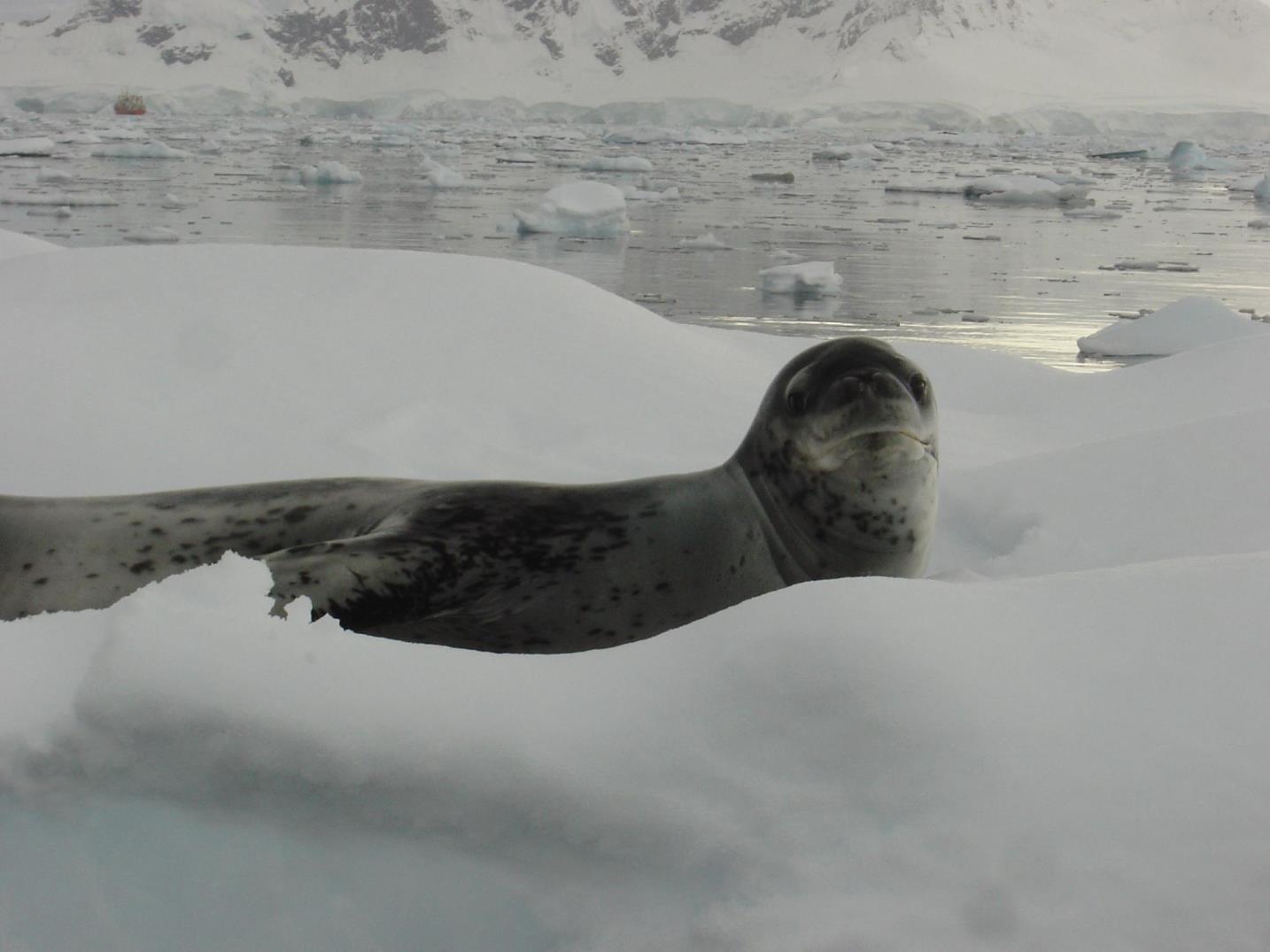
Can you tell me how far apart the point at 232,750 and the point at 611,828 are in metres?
0.33

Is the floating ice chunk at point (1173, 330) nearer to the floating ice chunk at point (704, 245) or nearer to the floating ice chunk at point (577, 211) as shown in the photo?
the floating ice chunk at point (704, 245)

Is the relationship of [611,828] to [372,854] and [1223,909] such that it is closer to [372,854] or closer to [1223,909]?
[372,854]

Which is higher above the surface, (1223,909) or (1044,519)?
(1223,909)

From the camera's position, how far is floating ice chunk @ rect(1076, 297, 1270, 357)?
22.9 ft

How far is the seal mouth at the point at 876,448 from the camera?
7.95ft

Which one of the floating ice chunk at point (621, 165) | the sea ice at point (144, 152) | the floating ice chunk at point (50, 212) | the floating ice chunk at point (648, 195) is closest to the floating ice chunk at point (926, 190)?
the floating ice chunk at point (648, 195)

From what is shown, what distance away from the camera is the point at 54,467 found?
3.39 metres

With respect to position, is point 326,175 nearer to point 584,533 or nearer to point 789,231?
point 789,231

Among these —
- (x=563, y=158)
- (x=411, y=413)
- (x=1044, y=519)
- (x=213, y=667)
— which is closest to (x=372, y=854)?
(x=213, y=667)

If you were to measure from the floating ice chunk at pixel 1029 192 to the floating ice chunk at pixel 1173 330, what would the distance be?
13.6m

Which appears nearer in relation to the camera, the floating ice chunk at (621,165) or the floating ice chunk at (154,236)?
the floating ice chunk at (154,236)

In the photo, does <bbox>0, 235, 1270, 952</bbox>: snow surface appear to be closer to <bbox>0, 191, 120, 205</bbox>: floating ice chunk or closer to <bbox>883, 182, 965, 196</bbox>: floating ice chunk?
<bbox>0, 191, 120, 205</bbox>: floating ice chunk

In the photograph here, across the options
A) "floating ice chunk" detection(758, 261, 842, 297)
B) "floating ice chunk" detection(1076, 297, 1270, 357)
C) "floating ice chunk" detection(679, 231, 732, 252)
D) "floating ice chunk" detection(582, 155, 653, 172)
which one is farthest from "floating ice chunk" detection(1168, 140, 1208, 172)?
"floating ice chunk" detection(1076, 297, 1270, 357)

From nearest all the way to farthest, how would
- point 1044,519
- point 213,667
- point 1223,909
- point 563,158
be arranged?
point 1223,909 < point 213,667 < point 1044,519 < point 563,158
